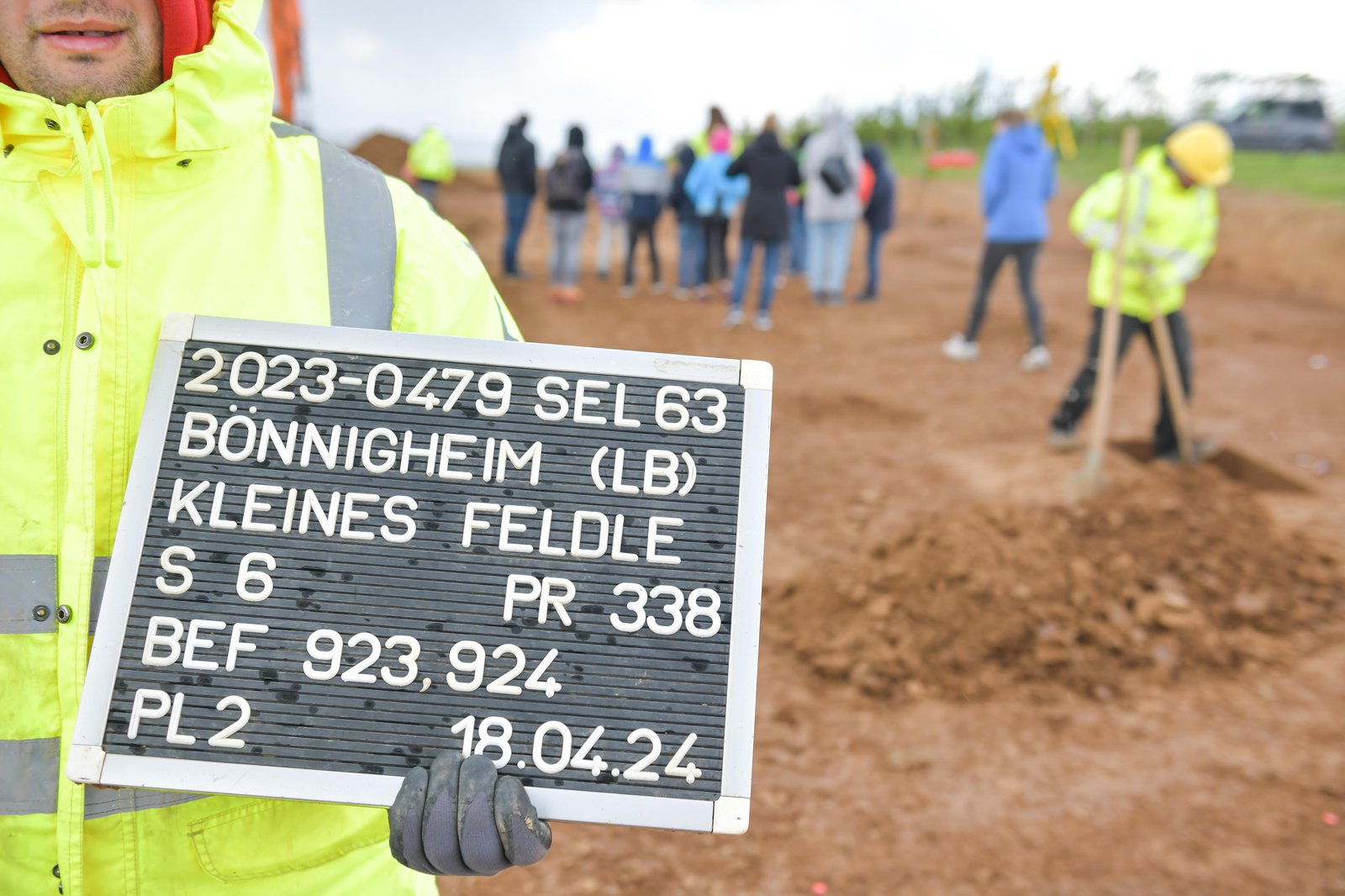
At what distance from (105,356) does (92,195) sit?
0.20 metres

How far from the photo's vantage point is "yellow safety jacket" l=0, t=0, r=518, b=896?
129cm

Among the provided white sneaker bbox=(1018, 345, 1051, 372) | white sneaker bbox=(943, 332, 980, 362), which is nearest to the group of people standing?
white sneaker bbox=(943, 332, 980, 362)

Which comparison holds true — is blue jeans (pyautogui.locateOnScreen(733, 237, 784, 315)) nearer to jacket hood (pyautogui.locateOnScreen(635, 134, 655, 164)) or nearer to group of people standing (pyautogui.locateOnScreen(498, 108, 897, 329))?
group of people standing (pyautogui.locateOnScreen(498, 108, 897, 329))

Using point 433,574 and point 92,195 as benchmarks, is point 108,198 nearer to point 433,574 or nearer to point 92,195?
point 92,195

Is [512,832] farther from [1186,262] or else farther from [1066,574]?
[1186,262]

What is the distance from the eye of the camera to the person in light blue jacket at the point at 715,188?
10680 mm

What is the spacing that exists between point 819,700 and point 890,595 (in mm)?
707

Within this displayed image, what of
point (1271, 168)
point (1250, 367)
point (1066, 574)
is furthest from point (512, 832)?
point (1271, 168)

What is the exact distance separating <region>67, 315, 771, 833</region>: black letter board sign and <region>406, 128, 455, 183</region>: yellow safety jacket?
534 inches

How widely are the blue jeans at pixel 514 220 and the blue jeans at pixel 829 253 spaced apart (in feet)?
10.6

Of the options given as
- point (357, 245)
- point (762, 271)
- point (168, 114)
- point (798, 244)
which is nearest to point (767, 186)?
point (762, 271)

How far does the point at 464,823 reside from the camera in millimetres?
1229

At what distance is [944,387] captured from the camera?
→ 827 centimetres

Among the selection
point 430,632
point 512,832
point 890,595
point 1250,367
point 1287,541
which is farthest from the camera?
point 1250,367
